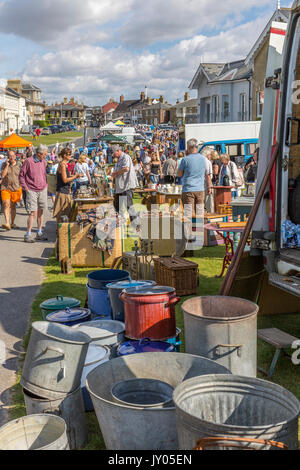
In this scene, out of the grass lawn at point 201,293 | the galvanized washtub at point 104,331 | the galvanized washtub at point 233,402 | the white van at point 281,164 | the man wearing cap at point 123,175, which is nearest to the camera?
the galvanized washtub at point 233,402

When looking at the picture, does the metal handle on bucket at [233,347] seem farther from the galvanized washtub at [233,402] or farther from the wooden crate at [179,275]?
the wooden crate at [179,275]

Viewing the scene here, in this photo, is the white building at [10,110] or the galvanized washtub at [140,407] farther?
the white building at [10,110]

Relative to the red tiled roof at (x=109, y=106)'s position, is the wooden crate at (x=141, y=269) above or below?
below

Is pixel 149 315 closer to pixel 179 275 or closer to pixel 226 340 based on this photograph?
pixel 226 340

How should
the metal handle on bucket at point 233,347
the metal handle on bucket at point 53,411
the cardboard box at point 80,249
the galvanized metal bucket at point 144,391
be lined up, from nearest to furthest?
the galvanized metal bucket at point 144,391
the metal handle on bucket at point 53,411
the metal handle on bucket at point 233,347
the cardboard box at point 80,249

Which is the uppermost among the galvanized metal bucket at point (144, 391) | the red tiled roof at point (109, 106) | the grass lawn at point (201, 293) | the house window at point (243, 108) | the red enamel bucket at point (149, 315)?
the red tiled roof at point (109, 106)

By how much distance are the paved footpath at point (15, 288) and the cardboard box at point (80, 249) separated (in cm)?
61

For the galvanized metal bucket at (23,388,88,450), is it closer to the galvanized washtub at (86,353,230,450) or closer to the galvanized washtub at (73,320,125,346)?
the galvanized washtub at (86,353,230,450)

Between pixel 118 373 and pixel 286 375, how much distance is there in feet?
6.21

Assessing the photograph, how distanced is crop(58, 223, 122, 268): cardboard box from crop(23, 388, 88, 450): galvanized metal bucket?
17.2 ft

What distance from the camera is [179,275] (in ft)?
23.4

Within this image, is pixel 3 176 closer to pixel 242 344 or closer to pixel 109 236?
pixel 109 236

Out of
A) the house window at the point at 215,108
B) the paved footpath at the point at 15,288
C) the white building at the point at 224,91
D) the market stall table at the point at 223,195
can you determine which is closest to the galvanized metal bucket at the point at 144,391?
the paved footpath at the point at 15,288

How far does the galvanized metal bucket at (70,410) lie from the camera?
3.58m
